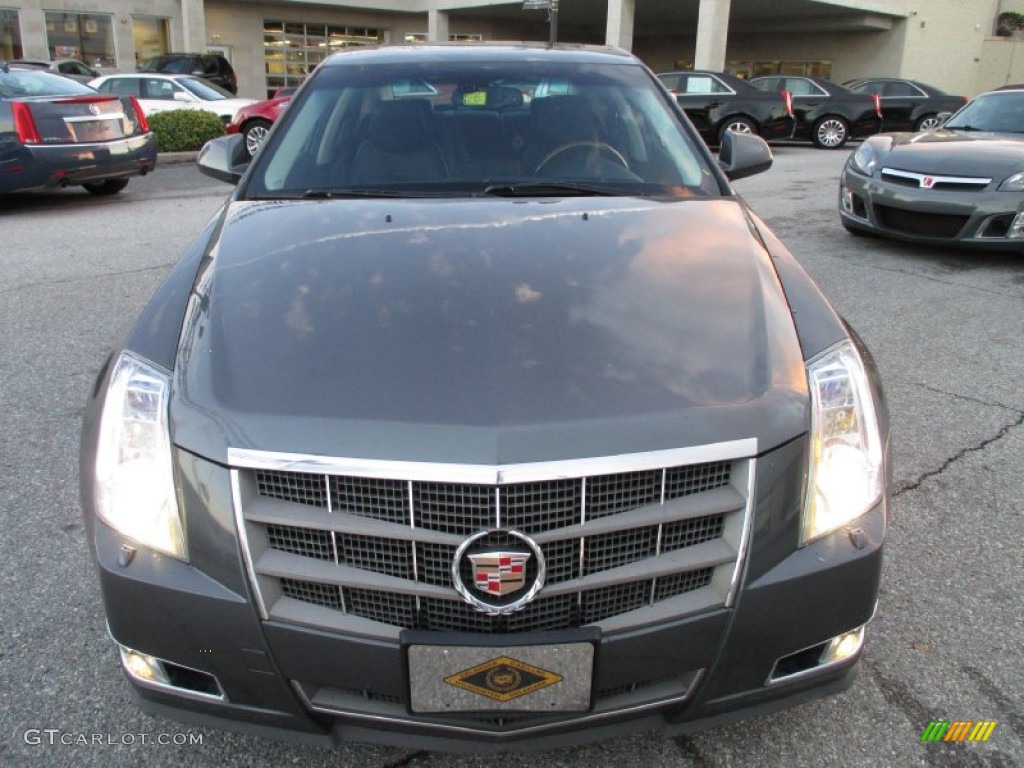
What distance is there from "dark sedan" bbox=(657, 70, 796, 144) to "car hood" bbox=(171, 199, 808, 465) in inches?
610

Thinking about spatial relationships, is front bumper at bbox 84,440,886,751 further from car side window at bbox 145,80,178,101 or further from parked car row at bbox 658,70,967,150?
car side window at bbox 145,80,178,101

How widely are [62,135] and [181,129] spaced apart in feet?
17.8

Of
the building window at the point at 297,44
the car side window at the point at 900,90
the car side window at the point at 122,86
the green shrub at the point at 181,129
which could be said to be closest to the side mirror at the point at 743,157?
the green shrub at the point at 181,129

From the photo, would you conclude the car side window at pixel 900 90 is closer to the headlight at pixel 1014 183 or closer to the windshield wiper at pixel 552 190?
the headlight at pixel 1014 183

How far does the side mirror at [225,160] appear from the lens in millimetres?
3764

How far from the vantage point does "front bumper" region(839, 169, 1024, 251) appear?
6.62 m

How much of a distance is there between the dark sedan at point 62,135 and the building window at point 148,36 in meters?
22.6

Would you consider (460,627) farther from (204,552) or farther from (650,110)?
(650,110)

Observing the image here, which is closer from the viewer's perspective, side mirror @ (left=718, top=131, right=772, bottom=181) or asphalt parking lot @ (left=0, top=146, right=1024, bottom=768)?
asphalt parking lot @ (left=0, top=146, right=1024, bottom=768)

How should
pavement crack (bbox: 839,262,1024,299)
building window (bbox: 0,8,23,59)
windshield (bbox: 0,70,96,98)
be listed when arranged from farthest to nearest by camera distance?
building window (bbox: 0,8,23,59), windshield (bbox: 0,70,96,98), pavement crack (bbox: 839,262,1024,299)

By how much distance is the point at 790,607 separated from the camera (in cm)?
177

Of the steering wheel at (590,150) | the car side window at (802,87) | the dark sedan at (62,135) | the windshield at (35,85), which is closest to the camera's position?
the steering wheel at (590,150)

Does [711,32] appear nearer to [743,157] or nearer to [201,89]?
[201,89]

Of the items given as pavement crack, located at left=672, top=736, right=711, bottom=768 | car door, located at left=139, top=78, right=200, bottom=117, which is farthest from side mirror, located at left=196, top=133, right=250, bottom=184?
car door, located at left=139, top=78, right=200, bottom=117
